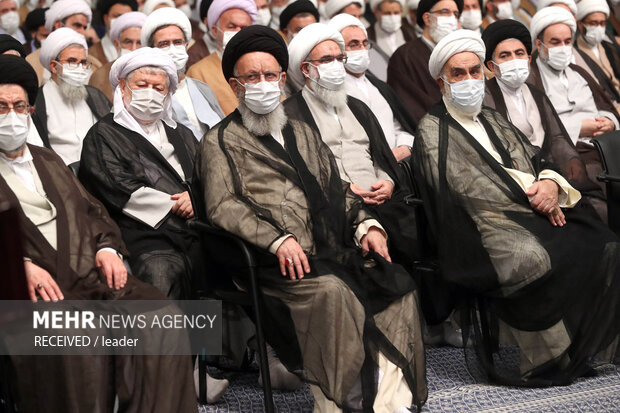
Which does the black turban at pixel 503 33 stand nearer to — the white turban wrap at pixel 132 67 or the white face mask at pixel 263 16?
the white turban wrap at pixel 132 67

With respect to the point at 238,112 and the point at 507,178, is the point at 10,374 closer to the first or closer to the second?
the point at 238,112

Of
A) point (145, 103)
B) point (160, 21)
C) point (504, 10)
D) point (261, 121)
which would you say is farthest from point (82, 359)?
point (504, 10)

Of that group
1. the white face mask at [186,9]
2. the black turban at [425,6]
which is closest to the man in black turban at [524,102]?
the black turban at [425,6]

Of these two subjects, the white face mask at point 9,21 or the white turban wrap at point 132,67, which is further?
the white face mask at point 9,21

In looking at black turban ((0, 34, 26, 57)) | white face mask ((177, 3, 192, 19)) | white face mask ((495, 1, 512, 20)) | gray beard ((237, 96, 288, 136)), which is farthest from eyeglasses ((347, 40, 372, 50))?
white face mask ((495, 1, 512, 20))

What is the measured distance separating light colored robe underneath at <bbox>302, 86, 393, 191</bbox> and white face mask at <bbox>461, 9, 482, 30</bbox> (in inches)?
118

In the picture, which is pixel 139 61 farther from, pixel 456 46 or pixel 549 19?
pixel 549 19

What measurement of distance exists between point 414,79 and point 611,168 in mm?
2181

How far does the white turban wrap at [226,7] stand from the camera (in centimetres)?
706

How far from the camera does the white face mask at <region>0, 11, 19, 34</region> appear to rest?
815 cm

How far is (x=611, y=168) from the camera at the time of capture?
5.12 meters

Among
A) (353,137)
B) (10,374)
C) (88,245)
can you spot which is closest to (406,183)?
(353,137)

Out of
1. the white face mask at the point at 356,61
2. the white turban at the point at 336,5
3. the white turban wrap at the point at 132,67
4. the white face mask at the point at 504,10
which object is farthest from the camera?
the white face mask at the point at 504,10

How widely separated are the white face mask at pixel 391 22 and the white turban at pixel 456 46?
9.87 ft
